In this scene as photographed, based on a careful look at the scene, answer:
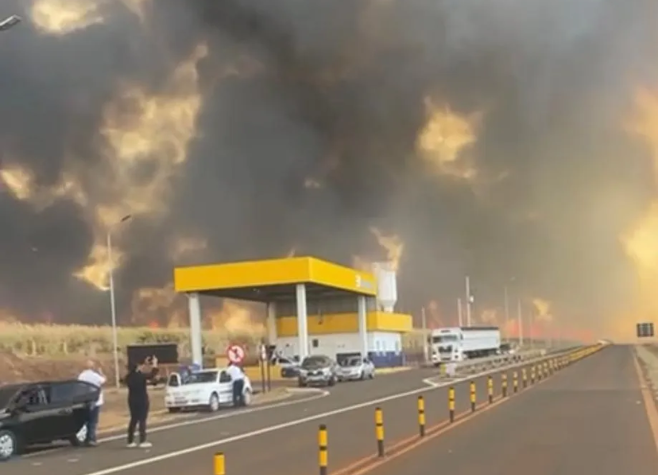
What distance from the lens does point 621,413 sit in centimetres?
2425

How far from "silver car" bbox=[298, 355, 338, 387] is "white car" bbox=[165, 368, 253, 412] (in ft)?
55.3

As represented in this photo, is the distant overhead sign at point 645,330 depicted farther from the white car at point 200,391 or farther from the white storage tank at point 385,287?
the white car at point 200,391

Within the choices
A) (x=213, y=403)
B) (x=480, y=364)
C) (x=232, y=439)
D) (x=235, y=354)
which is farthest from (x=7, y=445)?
(x=480, y=364)

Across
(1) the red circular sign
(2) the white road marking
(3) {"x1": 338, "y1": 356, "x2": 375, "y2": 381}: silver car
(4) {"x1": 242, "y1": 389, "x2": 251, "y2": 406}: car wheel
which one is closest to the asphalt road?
(2) the white road marking

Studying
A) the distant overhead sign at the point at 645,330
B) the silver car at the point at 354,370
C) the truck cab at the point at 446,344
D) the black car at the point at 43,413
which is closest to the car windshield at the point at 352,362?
the silver car at the point at 354,370

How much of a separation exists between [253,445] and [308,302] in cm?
6619

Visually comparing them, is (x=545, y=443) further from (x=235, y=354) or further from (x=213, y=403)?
(x=235, y=354)

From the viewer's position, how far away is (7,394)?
21.3m

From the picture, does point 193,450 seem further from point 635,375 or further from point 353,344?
point 353,344

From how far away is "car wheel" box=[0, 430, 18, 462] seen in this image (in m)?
20.1

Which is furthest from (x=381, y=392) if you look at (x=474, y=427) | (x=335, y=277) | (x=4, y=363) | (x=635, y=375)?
(x=4, y=363)

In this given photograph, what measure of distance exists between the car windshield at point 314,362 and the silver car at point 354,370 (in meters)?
3.78

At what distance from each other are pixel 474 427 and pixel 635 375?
27215 mm

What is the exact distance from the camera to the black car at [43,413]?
67.5ft
